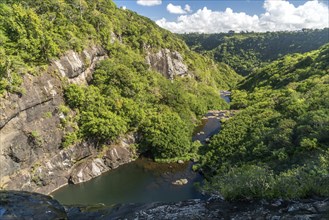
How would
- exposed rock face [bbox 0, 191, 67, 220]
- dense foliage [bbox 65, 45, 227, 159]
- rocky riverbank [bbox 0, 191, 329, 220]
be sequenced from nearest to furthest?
rocky riverbank [bbox 0, 191, 329, 220] → exposed rock face [bbox 0, 191, 67, 220] → dense foliage [bbox 65, 45, 227, 159]

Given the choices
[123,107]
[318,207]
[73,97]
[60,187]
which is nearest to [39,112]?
[73,97]

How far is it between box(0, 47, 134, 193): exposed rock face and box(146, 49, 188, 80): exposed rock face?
189 ft

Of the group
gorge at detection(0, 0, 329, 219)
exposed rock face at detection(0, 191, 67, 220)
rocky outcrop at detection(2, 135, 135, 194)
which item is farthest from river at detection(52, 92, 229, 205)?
exposed rock face at detection(0, 191, 67, 220)

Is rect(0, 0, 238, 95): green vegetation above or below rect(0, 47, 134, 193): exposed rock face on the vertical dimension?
above

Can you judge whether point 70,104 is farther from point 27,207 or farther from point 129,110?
point 27,207

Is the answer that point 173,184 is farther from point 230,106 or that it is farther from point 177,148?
point 230,106

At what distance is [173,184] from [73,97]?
30.8m

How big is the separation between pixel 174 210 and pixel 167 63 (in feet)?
397

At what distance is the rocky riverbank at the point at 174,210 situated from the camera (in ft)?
45.6

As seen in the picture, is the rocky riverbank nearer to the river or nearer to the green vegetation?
the river

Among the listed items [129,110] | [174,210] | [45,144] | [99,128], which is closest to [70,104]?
[99,128]

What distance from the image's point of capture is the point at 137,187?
59.8m

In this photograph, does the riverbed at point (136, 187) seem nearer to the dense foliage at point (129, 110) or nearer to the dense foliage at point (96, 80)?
the dense foliage at point (129, 110)

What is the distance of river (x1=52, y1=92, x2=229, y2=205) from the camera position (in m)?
54.5
